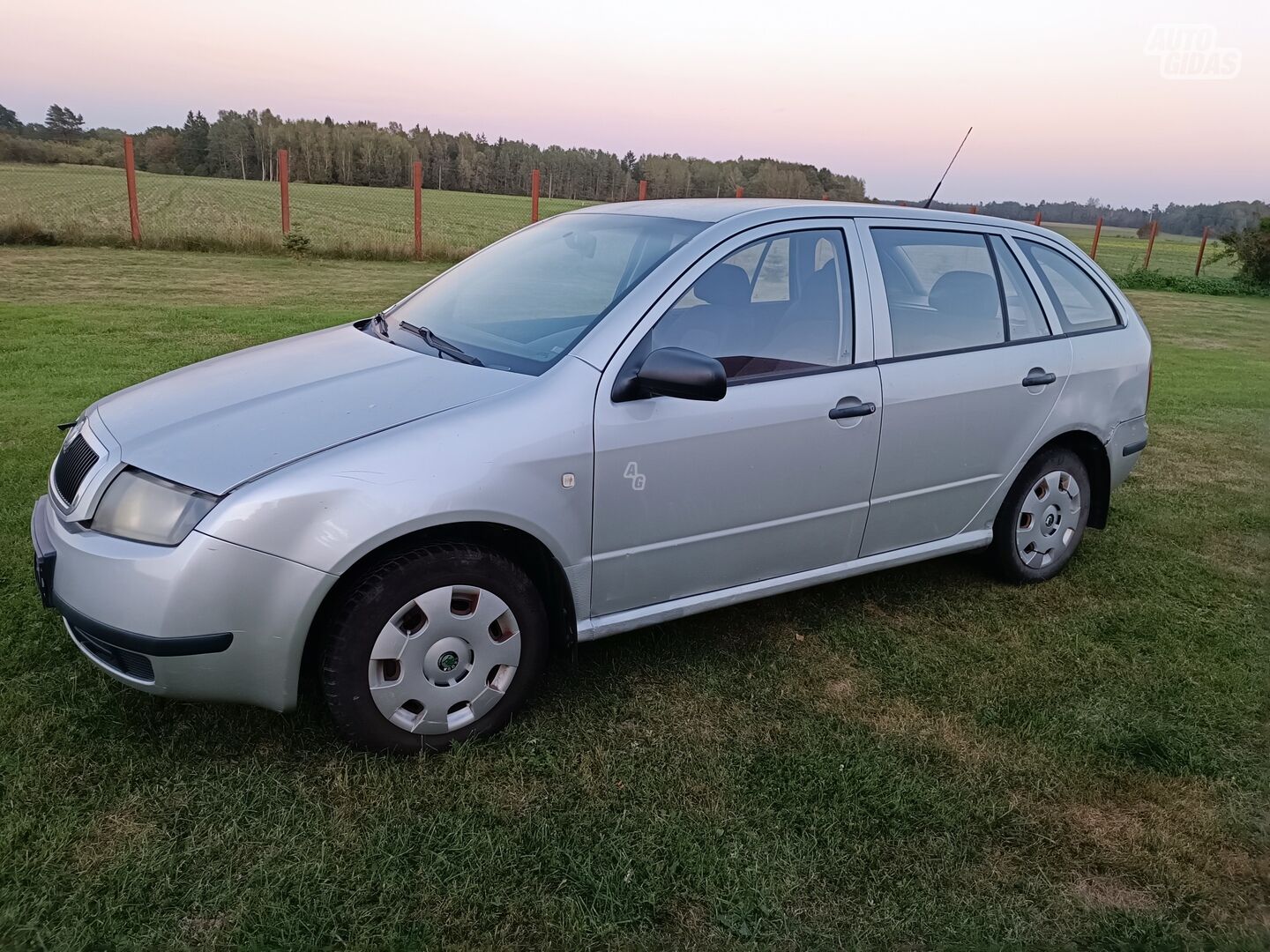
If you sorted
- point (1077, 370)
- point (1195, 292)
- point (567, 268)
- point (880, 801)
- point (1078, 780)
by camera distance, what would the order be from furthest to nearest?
point (1195, 292) → point (1077, 370) → point (567, 268) → point (1078, 780) → point (880, 801)

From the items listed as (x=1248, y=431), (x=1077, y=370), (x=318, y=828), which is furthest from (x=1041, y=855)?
(x=1248, y=431)

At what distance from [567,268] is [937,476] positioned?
169 centimetres

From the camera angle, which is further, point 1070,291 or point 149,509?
point 1070,291

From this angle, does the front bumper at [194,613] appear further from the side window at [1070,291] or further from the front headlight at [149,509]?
the side window at [1070,291]

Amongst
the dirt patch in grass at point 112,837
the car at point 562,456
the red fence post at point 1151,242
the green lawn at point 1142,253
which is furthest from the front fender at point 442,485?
the red fence post at point 1151,242

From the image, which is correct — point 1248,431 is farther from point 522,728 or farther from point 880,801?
point 522,728

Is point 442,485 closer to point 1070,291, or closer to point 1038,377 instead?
point 1038,377

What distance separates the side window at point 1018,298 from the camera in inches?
152

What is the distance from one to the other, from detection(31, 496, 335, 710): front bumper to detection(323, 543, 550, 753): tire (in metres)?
0.13

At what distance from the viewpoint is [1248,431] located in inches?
303

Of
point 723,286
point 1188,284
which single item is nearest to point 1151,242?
point 1188,284

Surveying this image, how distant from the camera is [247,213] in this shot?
66.6ft

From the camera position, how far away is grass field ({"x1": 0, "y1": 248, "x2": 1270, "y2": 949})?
84.0 inches

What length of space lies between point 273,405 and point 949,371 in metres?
2.49
